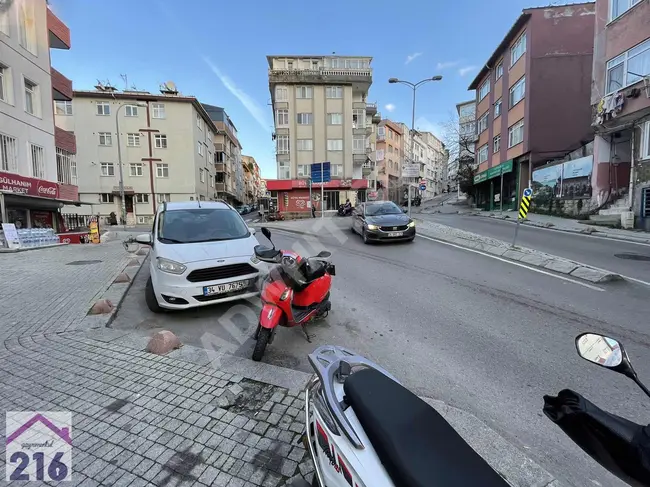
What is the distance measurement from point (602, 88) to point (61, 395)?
24.1 meters

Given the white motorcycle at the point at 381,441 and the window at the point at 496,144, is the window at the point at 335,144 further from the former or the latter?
the white motorcycle at the point at 381,441

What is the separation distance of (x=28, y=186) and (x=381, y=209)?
18.0 metres

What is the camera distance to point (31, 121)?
18.3 meters

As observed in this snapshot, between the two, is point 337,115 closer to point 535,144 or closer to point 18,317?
point 535,144

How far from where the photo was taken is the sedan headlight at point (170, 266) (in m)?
4.92

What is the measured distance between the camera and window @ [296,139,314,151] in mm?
40062

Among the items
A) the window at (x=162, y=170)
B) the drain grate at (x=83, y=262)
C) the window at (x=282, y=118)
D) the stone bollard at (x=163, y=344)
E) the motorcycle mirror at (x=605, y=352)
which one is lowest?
the stone bollard at (x=163, y=344)

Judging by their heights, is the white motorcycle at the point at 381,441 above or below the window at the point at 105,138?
below

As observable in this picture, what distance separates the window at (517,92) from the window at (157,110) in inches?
1418

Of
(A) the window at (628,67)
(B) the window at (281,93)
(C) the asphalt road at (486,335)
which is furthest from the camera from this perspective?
(B) the window at (281,93)

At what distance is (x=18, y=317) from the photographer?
16.8 feet

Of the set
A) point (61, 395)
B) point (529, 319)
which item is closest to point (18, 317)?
point (61, 395)

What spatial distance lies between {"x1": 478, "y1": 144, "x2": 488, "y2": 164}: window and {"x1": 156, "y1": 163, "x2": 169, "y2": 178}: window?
35.6 metres

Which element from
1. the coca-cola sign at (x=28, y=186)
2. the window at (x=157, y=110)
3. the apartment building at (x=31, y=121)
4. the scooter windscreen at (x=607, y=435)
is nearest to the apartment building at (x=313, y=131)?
the window at (x=157, y=110)
